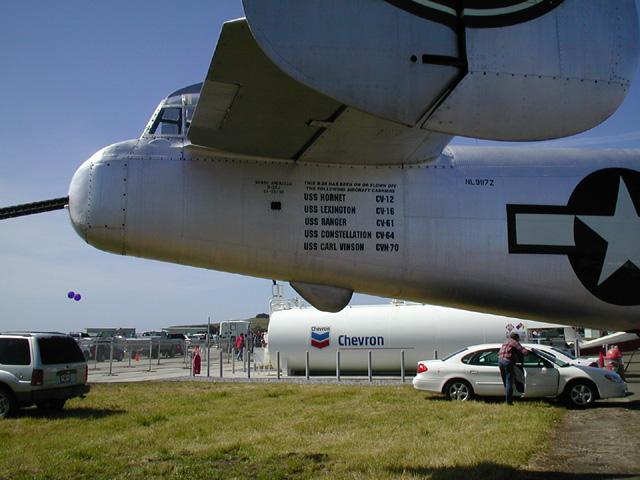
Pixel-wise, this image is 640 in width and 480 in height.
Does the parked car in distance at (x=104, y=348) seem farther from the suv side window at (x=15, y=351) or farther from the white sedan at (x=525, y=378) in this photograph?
the white sedan at (x=525, y=378)

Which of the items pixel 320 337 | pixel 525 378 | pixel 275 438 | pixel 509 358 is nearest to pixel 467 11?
pixel 275 438

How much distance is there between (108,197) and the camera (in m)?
5.31

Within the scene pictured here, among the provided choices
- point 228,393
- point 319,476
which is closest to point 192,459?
point 319,476

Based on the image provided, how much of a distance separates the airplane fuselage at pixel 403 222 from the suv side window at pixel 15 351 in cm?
679

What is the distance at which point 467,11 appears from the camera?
3680mm

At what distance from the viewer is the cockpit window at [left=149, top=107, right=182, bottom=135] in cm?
571

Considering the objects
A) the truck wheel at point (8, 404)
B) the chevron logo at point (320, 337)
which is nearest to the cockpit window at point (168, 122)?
the truck wheel at point (8, 404)

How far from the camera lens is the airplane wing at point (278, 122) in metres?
3.74

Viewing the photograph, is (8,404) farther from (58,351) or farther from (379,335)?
(379,335)

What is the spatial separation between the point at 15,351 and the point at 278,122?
889cm

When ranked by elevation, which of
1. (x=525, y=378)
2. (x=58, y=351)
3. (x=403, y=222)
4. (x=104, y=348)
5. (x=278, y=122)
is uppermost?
(x=278, y=122)

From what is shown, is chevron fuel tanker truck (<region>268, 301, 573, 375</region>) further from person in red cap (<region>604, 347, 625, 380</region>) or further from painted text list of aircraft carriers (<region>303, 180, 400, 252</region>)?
painted text list of aircraft carriers (<region>303, 180, 400, 252</region>)

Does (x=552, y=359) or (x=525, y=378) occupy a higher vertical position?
(x=552, y=359)

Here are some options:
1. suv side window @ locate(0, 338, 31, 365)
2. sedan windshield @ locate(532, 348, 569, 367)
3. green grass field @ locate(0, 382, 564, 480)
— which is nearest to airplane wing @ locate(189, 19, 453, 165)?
green grass field @ locate(0, 382, 564, 480)
